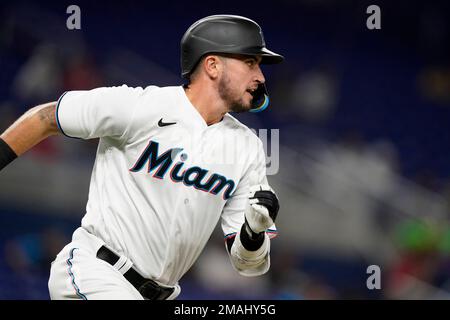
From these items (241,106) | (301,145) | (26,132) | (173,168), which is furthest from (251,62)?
(301,145)

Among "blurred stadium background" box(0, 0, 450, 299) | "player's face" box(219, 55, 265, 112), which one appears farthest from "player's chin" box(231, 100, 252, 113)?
"blurred stadium background" box(0, 0, 450, 299)

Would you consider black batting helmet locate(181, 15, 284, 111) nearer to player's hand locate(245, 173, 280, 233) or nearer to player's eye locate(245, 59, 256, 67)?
player's eye locate(245, 59, 256, 67)

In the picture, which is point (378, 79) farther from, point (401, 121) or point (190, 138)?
point (190, 138)

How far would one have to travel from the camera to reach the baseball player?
311cm

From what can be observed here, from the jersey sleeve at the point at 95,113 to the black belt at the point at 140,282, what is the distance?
492 mm

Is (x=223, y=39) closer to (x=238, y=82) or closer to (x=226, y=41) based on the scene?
(x=226, y=41)

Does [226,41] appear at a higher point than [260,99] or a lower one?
higher

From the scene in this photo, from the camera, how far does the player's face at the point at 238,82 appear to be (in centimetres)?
343

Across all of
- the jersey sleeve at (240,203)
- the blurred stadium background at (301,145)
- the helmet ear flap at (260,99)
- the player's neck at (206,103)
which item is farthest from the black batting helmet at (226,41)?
the blurred stadium background at (301,145)

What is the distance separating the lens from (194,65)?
11.5 feet

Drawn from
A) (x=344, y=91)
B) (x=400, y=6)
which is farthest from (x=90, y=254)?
(x=400, y=6)

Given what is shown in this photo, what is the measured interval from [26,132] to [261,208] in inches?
38.9

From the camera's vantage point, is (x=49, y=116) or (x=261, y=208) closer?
(x=261, y=208)

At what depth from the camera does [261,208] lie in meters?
3.00
